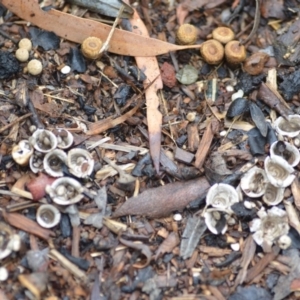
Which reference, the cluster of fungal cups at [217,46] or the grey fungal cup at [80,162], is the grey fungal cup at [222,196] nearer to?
the grey fungal cup at [80,162]

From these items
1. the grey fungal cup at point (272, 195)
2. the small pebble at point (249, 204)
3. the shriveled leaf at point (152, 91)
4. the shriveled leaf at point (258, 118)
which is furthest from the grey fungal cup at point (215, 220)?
the shriveled leaf at point (258, 118)

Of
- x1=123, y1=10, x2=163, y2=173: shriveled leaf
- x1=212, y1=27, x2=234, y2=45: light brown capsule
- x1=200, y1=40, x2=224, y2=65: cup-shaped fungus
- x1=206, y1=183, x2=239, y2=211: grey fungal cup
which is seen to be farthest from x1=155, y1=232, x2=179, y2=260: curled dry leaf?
x1=212, y1=27, x2=234, y2=45: light brown capsule

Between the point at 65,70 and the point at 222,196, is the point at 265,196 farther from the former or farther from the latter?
the point at 65,70

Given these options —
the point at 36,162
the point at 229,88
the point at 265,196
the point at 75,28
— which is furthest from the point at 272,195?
the point at 75,28

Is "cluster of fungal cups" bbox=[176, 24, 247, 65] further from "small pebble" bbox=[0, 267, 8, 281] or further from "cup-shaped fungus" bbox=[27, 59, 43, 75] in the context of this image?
"small pebble" bbox=[0, 267, 8, 281]

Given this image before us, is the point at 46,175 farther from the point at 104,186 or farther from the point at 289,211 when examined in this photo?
the point at 289,211

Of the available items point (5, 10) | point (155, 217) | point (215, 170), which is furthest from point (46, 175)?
Answer: point (5, 10)
